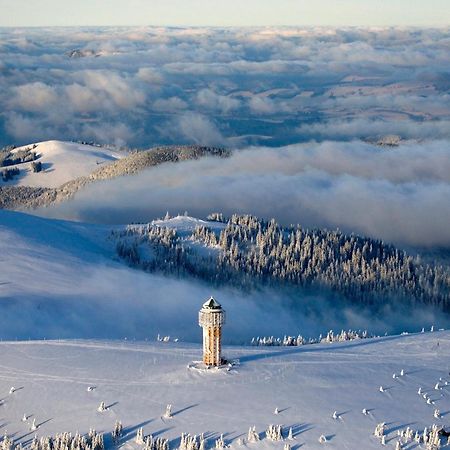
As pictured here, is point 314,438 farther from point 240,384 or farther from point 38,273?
point 38,273

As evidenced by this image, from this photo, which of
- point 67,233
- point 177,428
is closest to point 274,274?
point 67,233

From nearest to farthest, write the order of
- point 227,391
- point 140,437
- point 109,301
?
point 140,437, point 227,391, point 109,301

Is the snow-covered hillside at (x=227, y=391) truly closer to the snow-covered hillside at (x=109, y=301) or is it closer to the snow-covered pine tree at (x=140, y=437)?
the snow-covered pine tree at (x=140, y=437)

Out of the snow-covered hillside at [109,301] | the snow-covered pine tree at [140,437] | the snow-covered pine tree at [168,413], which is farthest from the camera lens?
the snow-covered hillside at [109,301]

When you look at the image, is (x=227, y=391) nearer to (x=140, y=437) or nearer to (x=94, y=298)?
(x=140, y=437)

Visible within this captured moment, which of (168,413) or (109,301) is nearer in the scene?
(168,413)

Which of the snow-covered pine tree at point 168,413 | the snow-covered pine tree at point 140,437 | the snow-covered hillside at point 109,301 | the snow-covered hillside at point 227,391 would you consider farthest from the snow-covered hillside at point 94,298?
the snow-covered pine tree at point 140,437

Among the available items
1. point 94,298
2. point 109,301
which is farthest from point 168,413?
point 109,301

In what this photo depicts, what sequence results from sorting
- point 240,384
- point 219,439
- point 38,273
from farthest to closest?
point 38,273 → point 240,384 → point 219,439

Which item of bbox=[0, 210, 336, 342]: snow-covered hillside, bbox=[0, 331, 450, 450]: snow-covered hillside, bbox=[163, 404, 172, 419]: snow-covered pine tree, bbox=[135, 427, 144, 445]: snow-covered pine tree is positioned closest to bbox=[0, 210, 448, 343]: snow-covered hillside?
bbox=[0, 210, 336, 342]: snow-covered hillside
